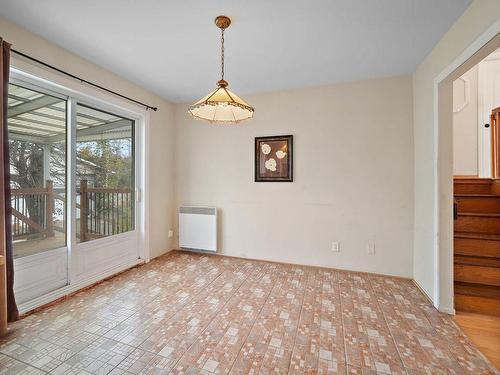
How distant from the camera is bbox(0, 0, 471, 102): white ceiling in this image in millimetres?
1698

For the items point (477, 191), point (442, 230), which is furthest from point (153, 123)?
point (477, 191)

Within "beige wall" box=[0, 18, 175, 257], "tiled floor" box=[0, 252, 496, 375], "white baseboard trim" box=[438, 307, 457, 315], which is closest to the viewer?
"tiled floor" box=[0, 252, 496, 375]

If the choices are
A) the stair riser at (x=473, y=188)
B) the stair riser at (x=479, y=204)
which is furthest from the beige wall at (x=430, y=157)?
the stair riser at (x=473, y=188)

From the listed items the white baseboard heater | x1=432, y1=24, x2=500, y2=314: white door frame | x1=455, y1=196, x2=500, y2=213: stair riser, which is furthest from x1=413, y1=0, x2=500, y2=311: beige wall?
the white baseboard heater

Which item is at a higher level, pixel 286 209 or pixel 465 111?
pixel 465 111

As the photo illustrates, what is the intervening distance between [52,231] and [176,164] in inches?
76.5

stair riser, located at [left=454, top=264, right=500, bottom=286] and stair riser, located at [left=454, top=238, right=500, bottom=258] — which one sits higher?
stair riser, located at [left=454, top=238, right=500, bottom=258]

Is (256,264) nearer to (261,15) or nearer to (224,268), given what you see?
(224,268)

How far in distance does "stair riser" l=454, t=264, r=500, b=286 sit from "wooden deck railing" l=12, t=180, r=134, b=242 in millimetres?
4056

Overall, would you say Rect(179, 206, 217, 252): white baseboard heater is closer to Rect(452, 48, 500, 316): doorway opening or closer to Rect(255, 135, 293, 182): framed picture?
Rect(255, 135, 293, 182): framed picture

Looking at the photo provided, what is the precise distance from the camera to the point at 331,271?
9.81ft

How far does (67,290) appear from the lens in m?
2.33

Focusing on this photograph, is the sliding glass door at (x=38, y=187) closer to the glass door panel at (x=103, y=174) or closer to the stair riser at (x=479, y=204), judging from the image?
the glass door panel at (x=103, y=174)

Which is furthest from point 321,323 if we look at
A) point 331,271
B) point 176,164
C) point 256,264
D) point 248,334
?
point 176,164
